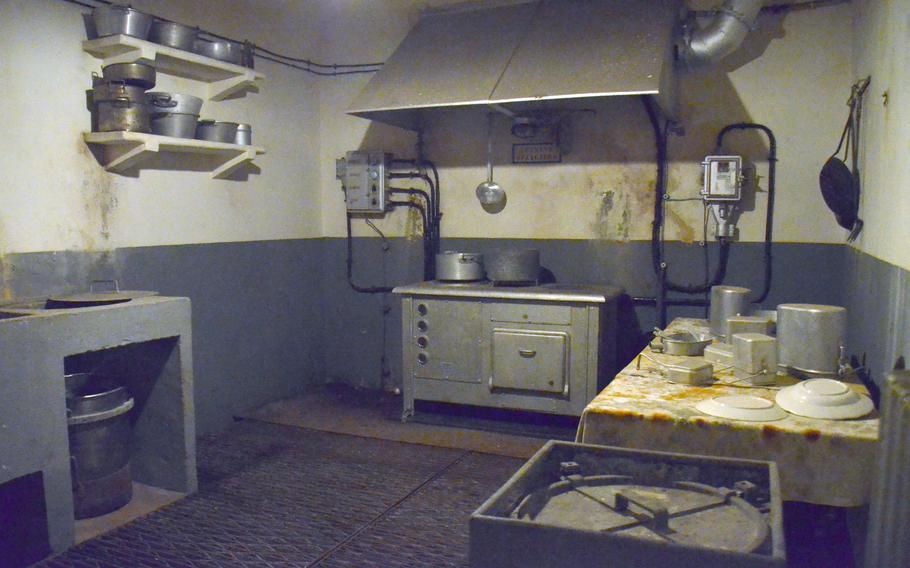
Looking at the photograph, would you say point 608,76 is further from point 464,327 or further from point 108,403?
point 108,403

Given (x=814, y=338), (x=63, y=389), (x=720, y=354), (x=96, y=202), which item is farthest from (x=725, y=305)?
(x=96, y=202)

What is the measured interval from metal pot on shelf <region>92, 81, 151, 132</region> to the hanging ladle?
2.20 m

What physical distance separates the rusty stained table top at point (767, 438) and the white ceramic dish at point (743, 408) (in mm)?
26

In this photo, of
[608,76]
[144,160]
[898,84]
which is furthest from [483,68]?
[898,84]

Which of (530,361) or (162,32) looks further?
(530,361)

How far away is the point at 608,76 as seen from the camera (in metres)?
3.63

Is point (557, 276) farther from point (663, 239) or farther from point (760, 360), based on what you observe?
point (760, 360)

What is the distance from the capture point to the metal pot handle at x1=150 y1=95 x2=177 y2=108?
3.59 metres

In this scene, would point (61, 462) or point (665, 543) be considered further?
point (61, 462)

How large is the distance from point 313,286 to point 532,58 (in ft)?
7.76

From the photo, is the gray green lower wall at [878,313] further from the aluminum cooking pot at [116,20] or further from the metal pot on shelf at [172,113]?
the aluminum cooking pot at [116,20]

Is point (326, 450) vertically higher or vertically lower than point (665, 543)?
lower

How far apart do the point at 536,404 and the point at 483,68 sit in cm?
199

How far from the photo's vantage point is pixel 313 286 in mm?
5305
